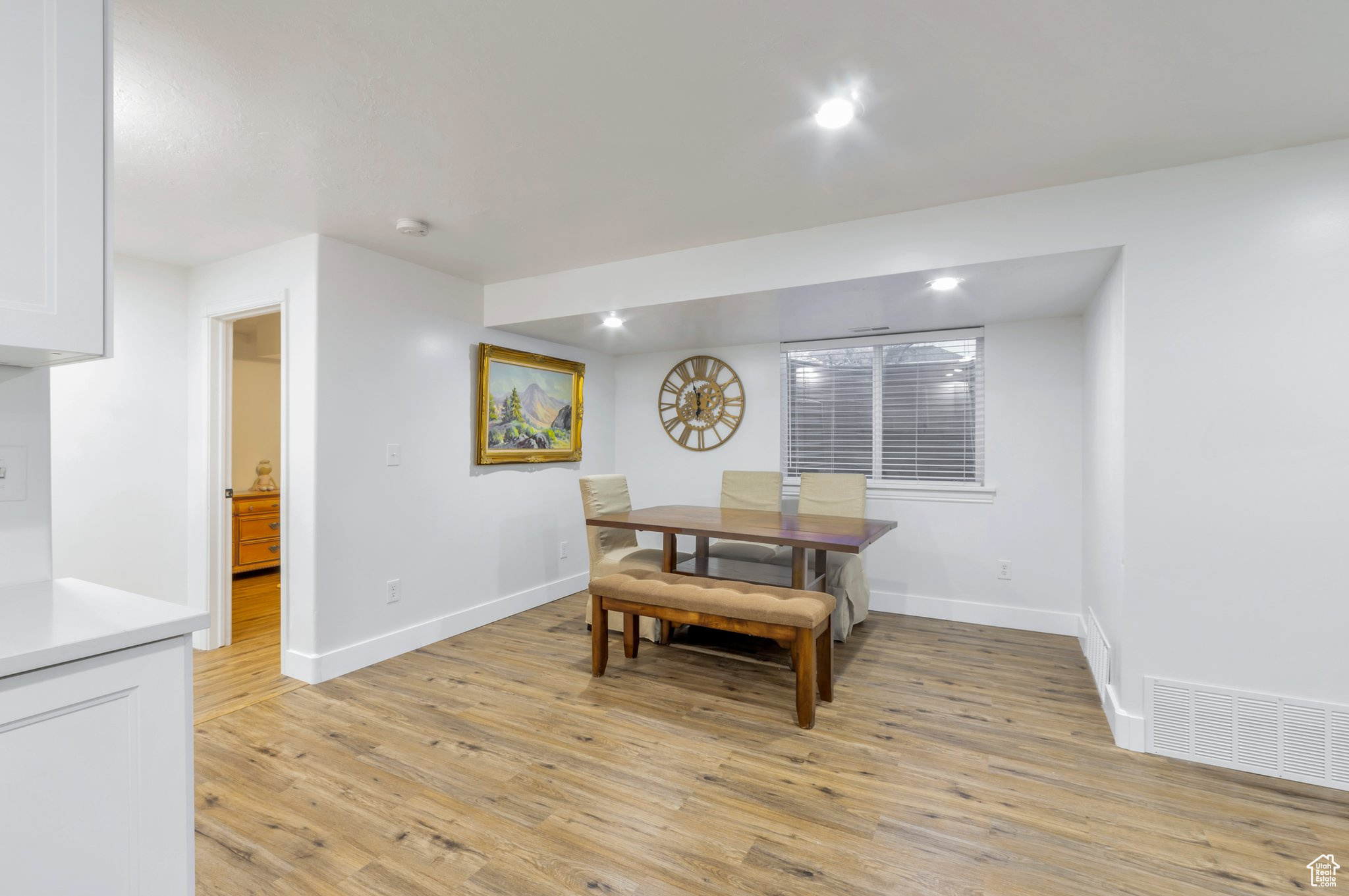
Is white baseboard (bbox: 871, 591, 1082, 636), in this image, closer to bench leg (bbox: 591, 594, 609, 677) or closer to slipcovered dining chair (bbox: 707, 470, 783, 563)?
slipcovered dining chair (bbox: 707, 470, 783, 563)

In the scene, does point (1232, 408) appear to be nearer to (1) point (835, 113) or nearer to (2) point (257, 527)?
(1) point (835, 113)

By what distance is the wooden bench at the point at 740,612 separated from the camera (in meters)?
2.61

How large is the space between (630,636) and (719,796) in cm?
137

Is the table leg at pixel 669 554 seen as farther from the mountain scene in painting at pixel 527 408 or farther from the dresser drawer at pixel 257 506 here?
the dresser drawer at pixel 257 506

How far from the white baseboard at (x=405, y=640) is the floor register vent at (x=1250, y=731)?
3583 millimetres

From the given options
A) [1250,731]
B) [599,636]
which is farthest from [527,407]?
[1250,731]

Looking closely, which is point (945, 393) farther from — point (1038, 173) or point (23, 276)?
point (23, 276)

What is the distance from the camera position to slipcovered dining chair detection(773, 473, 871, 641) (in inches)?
150

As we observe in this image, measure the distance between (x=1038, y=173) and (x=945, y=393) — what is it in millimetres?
1977

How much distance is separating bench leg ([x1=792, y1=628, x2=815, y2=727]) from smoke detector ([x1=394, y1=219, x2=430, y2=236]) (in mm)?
2638

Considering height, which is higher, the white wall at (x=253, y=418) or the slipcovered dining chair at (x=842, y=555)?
the white wall at (x=253, y=418)

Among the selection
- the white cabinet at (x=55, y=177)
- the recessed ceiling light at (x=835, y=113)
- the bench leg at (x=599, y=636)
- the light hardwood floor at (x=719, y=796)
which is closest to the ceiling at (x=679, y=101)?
the recessed ceiling light at (x=835, y=113)

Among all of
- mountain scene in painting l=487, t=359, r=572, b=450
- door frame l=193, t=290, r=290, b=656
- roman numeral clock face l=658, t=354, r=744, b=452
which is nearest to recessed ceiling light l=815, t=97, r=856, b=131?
mountain scene in painting l=487, t=359, r=572, b=450

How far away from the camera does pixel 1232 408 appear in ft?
7.55
